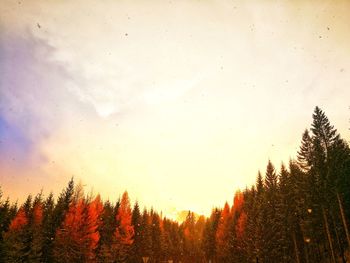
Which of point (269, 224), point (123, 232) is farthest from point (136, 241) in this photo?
point (269, 224)

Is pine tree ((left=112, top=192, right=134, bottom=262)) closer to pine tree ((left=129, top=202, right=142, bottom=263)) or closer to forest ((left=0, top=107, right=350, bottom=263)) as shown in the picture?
forest ((left=0, top=107, right=350, bottom=263))

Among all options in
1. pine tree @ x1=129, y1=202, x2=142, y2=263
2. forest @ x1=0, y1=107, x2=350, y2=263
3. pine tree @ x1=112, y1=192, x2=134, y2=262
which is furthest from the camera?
pine tree @ x1=129, y1=202, x2=142, y2=263

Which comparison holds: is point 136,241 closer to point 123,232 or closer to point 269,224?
point 123,232

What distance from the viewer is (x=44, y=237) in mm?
46844

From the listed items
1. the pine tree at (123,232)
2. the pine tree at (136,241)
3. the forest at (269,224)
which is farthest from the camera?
the pine tree at (136,241)

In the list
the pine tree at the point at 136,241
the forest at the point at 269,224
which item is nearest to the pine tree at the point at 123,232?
the forest at the point at 269,224

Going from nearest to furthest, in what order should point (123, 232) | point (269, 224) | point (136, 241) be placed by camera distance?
point (269, 224) → point (123, 232) → point (136, 241)

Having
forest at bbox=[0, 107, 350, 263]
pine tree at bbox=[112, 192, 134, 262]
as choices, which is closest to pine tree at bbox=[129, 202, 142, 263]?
forest at bbox=[0, 107, 350, 263]

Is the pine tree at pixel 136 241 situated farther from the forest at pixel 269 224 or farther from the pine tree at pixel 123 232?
the pine tree at pixel 123 232

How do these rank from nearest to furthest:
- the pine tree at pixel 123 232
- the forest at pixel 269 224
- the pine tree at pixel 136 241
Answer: the forest at pixel 269 224 < the pine tree at pixel 123 232 < the pine tree at pixel 136 241

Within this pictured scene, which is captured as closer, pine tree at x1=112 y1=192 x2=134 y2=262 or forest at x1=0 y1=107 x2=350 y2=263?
forest at x1=0 y1=107 x2=350 y2=263

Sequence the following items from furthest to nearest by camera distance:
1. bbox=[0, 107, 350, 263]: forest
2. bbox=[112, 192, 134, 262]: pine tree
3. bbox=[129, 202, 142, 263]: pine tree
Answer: bbox=[129, 202, 142, 263]: pine tree
bbox=[112, 192, 134, 262]: pine tree
bbox=[0, 107, 350, 263]: forest

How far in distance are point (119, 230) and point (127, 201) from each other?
6.28 metres

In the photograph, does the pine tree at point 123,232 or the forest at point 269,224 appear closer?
the forest at point 269,224
